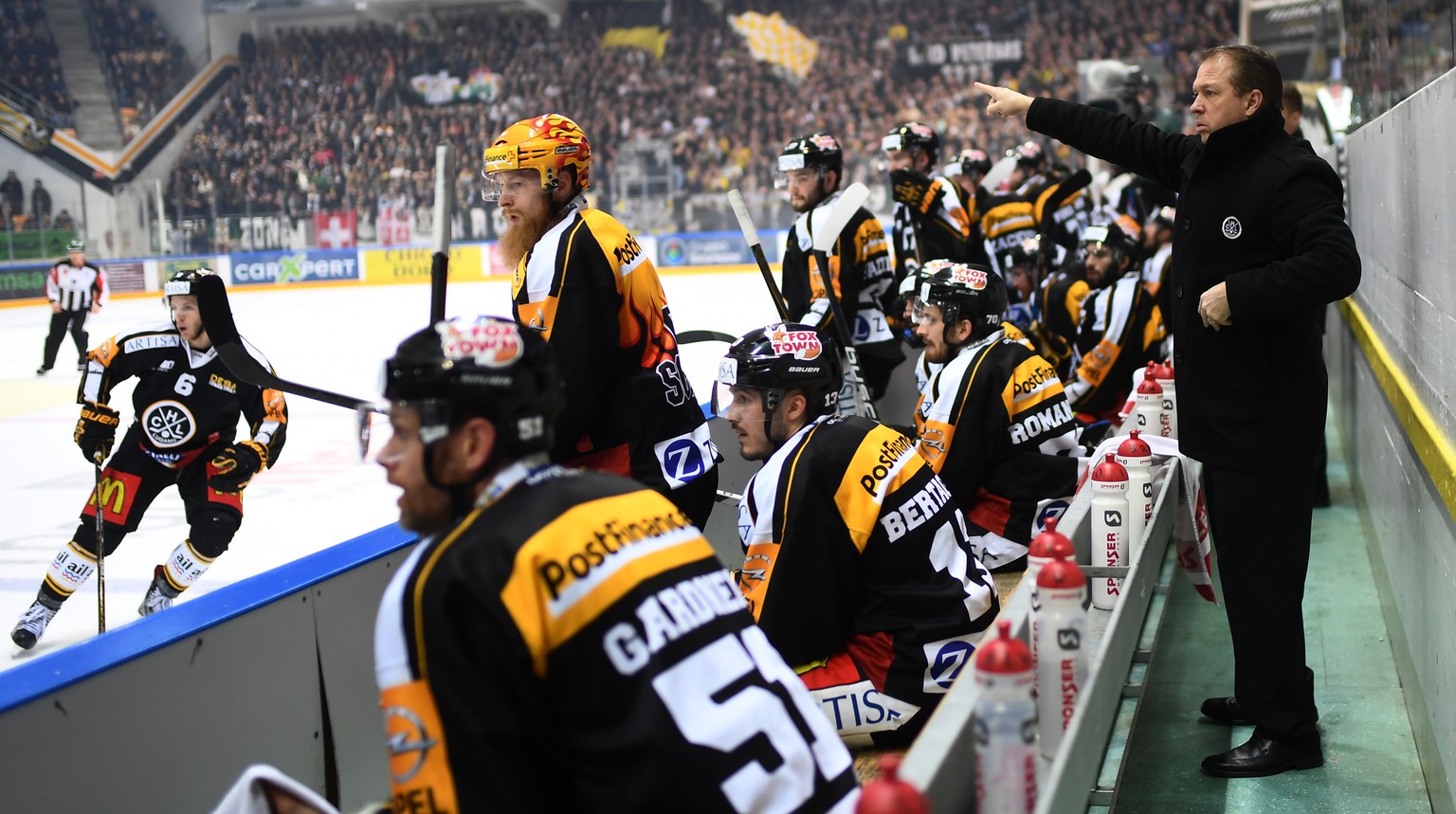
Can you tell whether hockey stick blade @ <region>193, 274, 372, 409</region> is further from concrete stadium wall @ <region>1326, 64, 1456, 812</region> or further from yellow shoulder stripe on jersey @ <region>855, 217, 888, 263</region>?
yellow shoulder stripe on jersey @ <region>855, 217, 888, 263</region>

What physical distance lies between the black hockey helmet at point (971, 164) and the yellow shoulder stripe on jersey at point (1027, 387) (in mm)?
4167

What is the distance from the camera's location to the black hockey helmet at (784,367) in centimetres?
281

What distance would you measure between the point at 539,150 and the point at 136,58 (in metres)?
30.4

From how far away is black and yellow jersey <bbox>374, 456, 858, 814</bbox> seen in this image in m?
1.36

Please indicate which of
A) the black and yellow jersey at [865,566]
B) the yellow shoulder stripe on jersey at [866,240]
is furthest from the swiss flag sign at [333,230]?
the black and yellow jersey at [865,566]

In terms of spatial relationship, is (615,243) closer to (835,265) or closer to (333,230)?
(835,265)

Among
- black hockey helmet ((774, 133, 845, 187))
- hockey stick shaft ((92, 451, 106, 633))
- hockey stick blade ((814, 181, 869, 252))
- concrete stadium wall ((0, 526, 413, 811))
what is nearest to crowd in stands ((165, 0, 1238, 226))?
black hockey helmet ((774, 133, 845, 187))

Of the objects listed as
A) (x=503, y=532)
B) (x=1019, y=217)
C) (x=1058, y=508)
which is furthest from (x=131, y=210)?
(x=503, y=532)

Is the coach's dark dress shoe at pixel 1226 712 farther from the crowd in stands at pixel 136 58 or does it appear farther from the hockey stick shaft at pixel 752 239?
the crowd in stands at pixel 136 58

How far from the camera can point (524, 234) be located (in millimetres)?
3148

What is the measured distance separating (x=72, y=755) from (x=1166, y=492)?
2527mm

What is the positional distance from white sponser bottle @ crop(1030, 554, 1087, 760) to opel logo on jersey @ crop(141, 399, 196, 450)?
13.3 ft

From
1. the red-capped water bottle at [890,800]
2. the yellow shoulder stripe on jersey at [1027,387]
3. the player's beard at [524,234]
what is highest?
the player's beard at [524,234]

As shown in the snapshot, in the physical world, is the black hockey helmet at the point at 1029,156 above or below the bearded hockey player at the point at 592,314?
above
